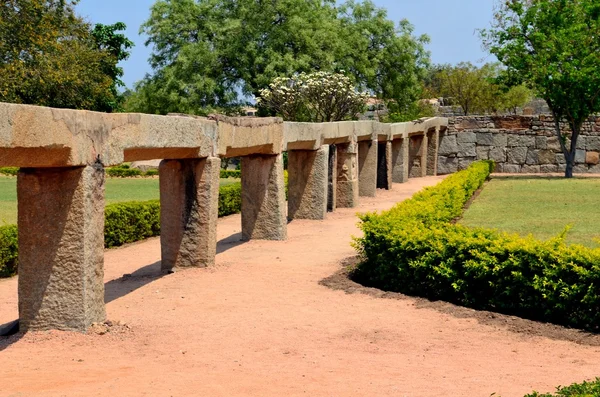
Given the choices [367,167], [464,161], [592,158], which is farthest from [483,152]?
[367,167]

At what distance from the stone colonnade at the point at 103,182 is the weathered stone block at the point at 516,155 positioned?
12104mm

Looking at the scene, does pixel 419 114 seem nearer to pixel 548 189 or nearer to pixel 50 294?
pixel 548 189

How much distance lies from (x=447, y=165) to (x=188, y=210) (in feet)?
65.5

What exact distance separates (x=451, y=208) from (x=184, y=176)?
17.4 ft

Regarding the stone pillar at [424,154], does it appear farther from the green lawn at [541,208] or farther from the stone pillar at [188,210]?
the stone pillar at [188,210]

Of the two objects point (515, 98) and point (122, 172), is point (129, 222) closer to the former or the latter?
point (122, 172)

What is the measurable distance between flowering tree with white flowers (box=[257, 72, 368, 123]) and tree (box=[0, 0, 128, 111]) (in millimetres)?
5825

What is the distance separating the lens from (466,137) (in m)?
29.2

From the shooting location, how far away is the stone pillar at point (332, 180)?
686 inches

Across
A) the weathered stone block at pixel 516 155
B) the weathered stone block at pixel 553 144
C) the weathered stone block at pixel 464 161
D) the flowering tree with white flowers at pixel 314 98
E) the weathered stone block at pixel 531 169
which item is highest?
the flowering tree with white flowers at pixel 314 98

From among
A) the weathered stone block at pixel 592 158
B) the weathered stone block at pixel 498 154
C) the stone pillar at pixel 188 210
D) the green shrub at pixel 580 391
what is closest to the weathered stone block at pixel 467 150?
the weathered stone block at pixel 498 154

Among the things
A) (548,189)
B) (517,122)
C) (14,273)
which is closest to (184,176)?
(14,273)

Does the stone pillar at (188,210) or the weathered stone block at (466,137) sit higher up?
the weathered stone block at (466,137)

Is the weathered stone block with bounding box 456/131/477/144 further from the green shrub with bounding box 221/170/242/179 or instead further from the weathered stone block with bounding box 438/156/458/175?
the green shrub with bounding box 221/170/242/179
